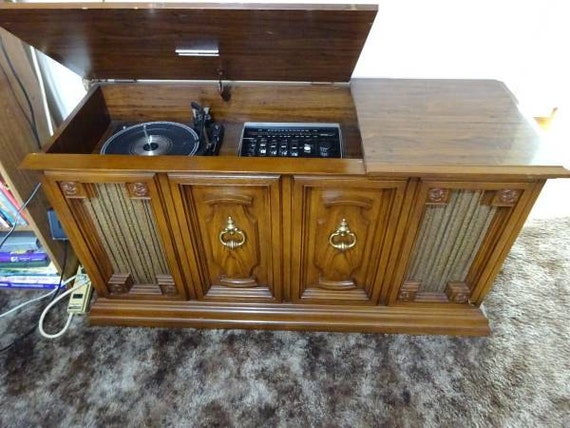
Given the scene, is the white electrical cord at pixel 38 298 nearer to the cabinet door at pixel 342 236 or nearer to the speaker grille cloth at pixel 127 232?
the speaker grille cloth at pixel 127 232

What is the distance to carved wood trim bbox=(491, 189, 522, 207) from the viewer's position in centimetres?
92

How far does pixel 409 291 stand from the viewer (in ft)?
3.79

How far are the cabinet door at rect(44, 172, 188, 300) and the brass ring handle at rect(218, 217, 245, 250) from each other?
139mm

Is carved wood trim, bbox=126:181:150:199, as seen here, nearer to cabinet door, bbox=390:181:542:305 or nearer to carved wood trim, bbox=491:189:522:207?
cabinet door, bbox=390:181:542:305

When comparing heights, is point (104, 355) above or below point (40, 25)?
below

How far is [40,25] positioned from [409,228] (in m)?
0.94

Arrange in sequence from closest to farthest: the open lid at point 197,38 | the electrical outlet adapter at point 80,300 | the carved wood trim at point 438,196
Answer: the open lid at point 197,38 < the carved wood trim at point 438,196 < the electrical outlet adapter at point 80,300

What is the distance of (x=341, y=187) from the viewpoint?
3.02ft

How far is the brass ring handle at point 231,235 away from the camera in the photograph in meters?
1.03

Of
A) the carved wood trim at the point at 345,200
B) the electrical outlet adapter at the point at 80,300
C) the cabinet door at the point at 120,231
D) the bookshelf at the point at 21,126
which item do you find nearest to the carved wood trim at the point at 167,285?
the cabinet door at the point at 120,231

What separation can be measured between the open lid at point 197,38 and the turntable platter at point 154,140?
0.46 feet

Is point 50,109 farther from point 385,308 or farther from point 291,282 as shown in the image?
point 385,308

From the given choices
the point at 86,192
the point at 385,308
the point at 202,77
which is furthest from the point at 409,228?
the point at 86,192

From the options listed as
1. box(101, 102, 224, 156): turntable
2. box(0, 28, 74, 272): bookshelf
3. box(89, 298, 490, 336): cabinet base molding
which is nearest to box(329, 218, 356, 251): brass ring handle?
box(89, 298, 490, 336): cabinet base molding
